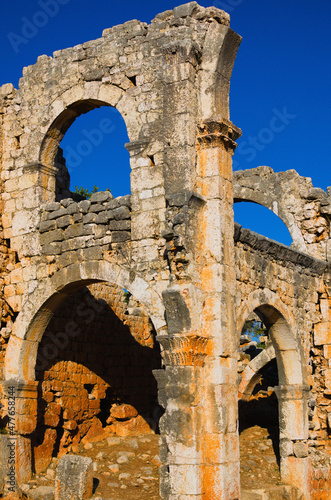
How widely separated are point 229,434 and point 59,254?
11.7 feet

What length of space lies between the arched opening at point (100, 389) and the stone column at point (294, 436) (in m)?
2.13

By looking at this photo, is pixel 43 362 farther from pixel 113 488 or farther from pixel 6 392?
pixel 113 488

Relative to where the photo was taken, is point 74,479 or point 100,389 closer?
point 74,479

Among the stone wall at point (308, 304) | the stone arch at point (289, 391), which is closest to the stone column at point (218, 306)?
the stone wall at point (308, 304)

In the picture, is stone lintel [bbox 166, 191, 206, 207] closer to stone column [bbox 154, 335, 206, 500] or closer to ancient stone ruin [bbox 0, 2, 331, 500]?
ancient stone ruin [bbox 0, 2, 331, 500]

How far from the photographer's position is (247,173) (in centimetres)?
1549

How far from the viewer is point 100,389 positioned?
39.5ft

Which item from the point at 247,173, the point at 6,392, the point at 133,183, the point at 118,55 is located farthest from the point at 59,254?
the point at 247,173

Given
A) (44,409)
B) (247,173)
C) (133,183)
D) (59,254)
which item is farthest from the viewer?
(247,173)

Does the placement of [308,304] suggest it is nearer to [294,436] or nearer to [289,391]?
[289,391]

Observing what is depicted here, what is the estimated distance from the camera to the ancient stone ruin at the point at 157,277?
8.24 meters

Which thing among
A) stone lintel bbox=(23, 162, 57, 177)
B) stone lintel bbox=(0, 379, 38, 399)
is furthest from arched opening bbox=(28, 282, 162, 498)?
stone lintel bbox=(23, 162, 57, 177)

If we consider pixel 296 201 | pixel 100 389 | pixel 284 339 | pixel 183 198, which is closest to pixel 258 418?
pixel 284 339

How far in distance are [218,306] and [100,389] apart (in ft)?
14.9
